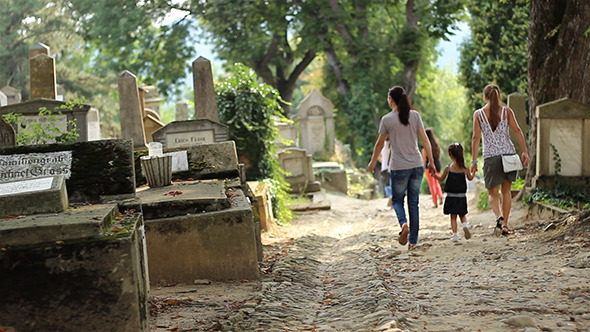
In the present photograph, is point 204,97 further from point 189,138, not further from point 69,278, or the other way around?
point 69,278

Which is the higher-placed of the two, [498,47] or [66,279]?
[498,47]

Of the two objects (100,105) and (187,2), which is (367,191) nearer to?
(187,2)

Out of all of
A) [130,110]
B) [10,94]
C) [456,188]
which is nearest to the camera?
[456,188]

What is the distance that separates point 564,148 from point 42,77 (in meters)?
9.72

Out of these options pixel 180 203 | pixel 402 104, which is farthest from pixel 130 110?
pixel 180 203

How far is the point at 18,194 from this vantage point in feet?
16.9

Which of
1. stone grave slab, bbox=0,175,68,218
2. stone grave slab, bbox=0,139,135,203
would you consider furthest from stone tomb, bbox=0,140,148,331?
stone grave slab, bbox=0,139,135,203

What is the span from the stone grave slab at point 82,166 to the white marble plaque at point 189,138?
6297 millimetres

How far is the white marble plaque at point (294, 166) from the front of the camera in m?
21.2

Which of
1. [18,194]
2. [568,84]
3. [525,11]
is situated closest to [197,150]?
[18,194]

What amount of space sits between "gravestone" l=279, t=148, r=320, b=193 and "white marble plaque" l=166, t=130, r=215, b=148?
819 cm

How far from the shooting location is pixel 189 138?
1297 centimetres

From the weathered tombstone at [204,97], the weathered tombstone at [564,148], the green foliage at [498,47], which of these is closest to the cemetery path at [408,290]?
the weathered tombstone at [564,148]

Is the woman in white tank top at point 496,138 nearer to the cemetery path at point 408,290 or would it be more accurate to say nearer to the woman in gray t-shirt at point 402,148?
the cemetery path at point 408,290
